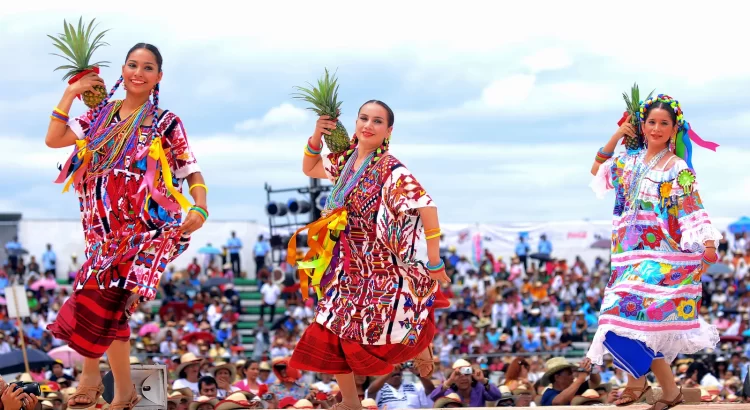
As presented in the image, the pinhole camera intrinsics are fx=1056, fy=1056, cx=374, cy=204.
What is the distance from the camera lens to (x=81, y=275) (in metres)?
6.24

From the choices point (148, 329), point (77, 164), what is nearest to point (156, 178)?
point (77, 164)

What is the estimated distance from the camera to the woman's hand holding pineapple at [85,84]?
6344mm

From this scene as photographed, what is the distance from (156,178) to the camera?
623 centimetres

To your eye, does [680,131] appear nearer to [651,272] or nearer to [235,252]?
[651,272]

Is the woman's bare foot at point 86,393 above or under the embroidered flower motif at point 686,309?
under

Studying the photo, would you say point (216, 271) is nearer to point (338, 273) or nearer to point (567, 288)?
point (567, 288)

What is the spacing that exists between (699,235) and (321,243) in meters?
2.37

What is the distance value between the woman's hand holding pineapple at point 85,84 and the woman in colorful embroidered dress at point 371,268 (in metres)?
1.58

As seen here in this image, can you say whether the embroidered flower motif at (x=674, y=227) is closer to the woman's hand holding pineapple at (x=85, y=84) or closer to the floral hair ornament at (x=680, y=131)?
the floral hair ornament at (x=680, y=131)

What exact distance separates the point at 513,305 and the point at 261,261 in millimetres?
7824

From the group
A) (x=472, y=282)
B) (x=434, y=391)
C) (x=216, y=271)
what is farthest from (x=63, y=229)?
(x=434, y=391)

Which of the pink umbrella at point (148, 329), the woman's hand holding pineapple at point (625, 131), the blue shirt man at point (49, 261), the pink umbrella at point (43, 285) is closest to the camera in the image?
the woman's hand holding pineapple at point (625, 131)

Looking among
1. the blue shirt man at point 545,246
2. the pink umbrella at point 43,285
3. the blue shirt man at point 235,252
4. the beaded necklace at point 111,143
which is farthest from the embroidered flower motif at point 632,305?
the blue shirt man at point 545,246

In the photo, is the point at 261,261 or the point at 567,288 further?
the point at 261,261
